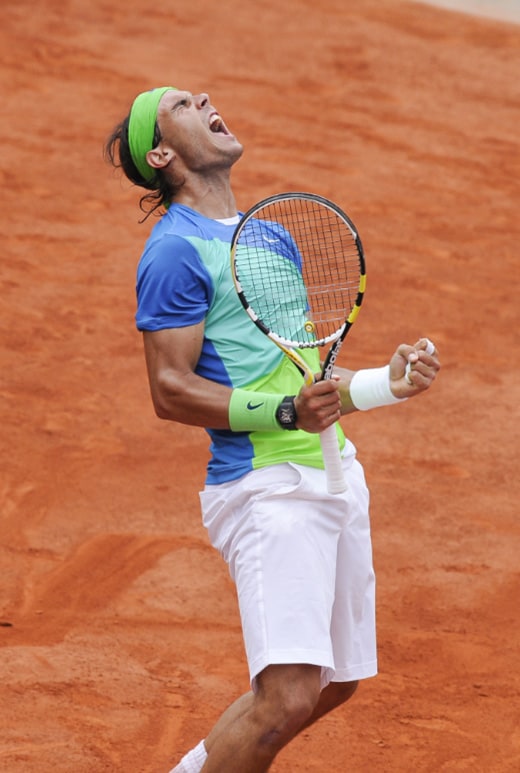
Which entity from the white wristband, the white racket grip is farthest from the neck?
the white racket grip

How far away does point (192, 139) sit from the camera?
396cm

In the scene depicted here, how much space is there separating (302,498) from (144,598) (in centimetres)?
224

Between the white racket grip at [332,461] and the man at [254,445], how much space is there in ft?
0.19

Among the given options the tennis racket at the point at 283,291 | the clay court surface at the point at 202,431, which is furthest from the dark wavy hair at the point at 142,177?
the clay court surface at the point at 202,431

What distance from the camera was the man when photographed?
11.7 feet

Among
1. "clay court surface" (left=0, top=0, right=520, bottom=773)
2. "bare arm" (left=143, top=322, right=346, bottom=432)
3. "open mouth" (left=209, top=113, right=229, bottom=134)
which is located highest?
"open mouth" (left=209, top=113, right=229, bottom=134)

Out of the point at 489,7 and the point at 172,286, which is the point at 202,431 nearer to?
the point at 172,286

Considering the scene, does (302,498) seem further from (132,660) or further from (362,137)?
(362,137)

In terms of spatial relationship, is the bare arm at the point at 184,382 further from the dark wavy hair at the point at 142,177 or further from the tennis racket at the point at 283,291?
the dark wavy hair at the point at 142,177

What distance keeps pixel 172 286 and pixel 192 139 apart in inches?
23.2

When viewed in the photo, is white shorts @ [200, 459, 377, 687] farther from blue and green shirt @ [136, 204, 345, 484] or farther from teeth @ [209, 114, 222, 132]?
teeth @ [209, 114, 222, 132]

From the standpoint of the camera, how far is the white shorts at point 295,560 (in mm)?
3572

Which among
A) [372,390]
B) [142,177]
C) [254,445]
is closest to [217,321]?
[254,445]

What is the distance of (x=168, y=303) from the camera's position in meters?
3.64
